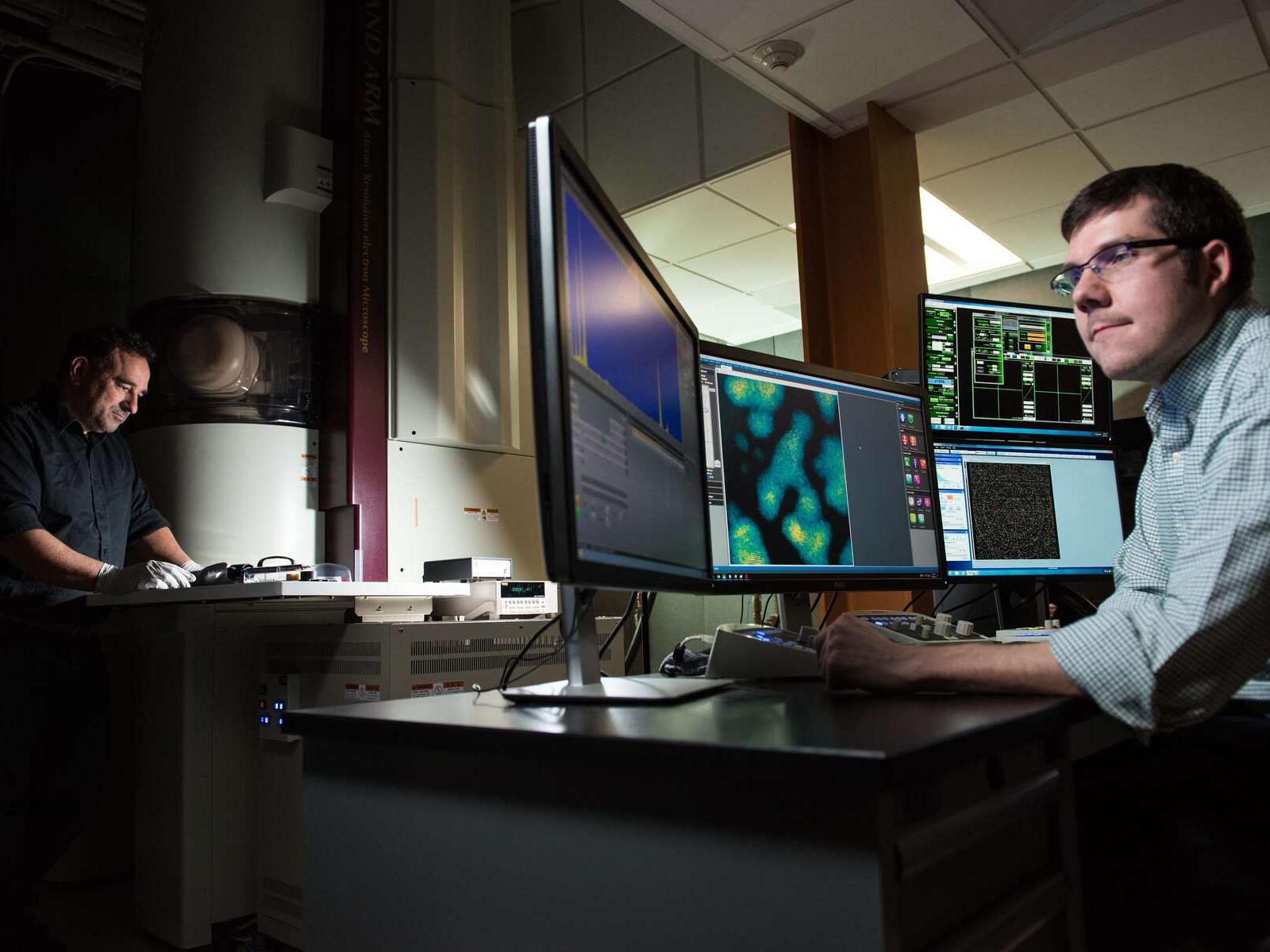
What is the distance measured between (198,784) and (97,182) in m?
3.74

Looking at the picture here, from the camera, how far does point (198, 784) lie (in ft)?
6.43

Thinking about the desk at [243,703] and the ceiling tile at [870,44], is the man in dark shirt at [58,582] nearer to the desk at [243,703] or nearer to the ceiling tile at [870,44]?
the desk at [243,703]

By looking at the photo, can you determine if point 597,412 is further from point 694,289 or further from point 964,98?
point 694,289

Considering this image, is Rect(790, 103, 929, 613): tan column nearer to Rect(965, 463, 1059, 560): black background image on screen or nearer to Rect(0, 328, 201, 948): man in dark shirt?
Rect(965, 463, 1059, 560): black background image on screen

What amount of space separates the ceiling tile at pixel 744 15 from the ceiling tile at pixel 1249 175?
Answer: 6.38 ft

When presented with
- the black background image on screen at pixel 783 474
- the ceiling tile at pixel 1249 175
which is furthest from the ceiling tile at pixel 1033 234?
the black background image on screen at pixel 783 474

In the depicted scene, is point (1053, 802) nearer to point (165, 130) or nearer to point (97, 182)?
point (165, 130)

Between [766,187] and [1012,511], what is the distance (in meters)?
2.12

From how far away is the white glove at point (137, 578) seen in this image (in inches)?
80.8

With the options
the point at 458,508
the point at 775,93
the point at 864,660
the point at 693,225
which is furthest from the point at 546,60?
the point at 864,660

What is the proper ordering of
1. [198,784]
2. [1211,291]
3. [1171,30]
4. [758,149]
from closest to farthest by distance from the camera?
[1211,291]
[198,784]
[1171,30]
[758,149]

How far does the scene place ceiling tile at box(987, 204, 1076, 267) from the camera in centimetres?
384

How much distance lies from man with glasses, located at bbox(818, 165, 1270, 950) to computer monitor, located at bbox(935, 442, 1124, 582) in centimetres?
57

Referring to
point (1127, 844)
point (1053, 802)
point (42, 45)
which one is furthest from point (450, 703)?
point (42, 45)
